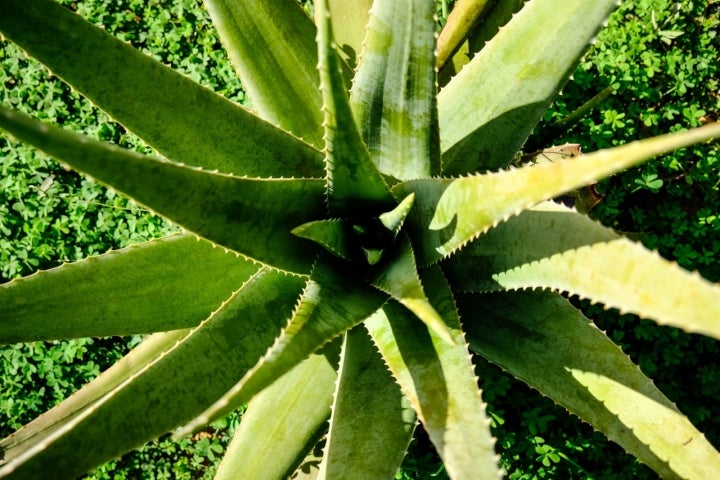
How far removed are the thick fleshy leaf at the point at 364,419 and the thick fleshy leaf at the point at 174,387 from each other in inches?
10.5

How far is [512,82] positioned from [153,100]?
3.28 ft

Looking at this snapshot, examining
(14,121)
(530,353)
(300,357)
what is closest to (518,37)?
(530,353)

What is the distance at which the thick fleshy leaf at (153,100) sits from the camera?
1.46m

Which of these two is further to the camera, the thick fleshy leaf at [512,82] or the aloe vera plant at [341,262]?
the thick fleshy leaf at [512,82]

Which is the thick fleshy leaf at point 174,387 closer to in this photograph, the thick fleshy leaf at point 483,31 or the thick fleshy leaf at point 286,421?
the thick fleshy leaf at point 286,421

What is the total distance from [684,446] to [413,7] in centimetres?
136

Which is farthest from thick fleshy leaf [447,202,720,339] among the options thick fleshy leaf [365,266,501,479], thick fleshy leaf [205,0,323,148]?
thick fleshy leaf [205,0,323,148]

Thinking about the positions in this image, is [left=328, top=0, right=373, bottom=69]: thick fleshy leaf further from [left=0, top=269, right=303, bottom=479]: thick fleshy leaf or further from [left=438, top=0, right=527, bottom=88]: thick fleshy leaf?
[left=0, top=269, right=303, bottom=479]: thick fleshy leaf

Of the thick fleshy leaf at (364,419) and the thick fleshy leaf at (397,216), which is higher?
the thick fleshy leaf at (397,216)

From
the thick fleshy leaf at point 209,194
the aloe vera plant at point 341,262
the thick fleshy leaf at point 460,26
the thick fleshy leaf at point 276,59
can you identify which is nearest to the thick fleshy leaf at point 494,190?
the aloe vera plant at point 341,262

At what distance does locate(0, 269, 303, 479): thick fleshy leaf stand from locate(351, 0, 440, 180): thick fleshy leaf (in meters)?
0.45

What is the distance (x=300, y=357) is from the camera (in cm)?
131

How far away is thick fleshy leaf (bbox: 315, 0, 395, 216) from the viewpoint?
4.10 ft

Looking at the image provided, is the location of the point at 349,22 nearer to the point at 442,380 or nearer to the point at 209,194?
the point at 209,194
